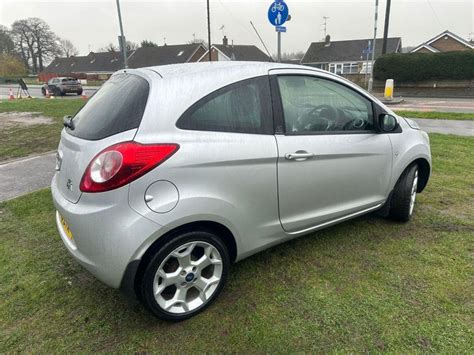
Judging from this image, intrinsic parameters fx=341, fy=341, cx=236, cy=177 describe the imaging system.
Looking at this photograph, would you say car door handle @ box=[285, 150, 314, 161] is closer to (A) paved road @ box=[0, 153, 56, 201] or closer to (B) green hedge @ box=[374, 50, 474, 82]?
(A) paved road @ box=[0, 153, 56, 201]

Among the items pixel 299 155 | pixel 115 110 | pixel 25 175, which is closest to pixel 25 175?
pixel 25 175

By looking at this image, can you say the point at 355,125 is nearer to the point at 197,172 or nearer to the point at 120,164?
the point at 197,172

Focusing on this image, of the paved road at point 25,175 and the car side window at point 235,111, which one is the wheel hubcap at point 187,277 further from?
the paved road at point 25,175

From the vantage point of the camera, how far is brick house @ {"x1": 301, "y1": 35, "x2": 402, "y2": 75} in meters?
44.6

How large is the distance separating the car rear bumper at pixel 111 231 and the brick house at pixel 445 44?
38351 mm

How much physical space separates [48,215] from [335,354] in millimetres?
3321

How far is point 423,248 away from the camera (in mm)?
3176

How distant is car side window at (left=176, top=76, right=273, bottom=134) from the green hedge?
929 inches

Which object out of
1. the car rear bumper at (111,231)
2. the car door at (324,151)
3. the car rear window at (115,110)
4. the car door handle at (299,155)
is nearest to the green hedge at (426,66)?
the car door at (324,151)

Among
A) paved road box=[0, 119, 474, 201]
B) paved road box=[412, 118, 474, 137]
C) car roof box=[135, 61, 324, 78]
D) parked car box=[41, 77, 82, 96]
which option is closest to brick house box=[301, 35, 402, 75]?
parked car box=[41, 77, 82, 96]

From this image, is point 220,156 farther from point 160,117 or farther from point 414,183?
point 414,183

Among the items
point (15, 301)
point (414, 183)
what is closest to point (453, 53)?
point (414, 183)

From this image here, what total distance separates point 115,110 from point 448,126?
10.0 meters

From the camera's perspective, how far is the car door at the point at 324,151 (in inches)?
101
